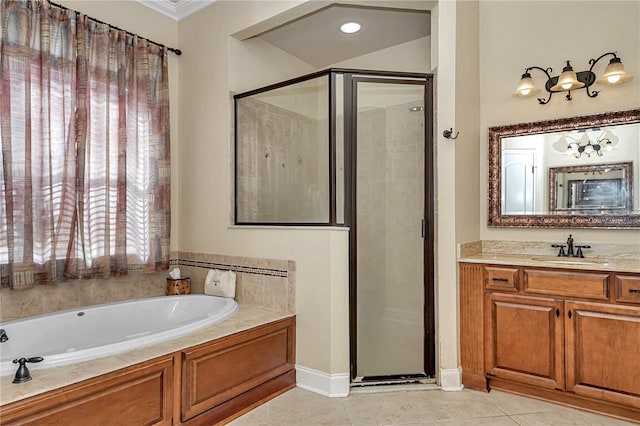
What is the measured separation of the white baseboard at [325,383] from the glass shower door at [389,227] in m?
0.20

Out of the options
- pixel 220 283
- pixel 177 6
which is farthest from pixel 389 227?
pixel 177 6

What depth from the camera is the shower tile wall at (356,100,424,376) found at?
2.71m

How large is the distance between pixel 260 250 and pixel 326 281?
0.63 meters

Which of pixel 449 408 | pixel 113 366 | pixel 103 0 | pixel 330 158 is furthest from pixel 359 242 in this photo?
pixel 103 0

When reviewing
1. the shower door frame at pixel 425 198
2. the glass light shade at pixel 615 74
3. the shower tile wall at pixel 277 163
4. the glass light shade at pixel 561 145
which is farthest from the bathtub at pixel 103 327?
the glass light shade at pixel 615 74

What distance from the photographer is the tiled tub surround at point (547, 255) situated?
90.4 inches

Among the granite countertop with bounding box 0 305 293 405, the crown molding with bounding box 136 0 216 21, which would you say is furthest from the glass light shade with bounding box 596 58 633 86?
the crown molding with bounding box 136 0 216 21

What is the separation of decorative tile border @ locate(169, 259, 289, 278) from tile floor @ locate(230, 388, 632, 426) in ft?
2.59

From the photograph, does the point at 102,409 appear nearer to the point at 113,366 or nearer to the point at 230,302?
the point at 113,366

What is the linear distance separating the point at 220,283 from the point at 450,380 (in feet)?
5.85

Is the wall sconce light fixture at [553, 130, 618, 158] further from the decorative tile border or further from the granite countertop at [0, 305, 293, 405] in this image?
the granite countertop at [0, 305, 293, 405]

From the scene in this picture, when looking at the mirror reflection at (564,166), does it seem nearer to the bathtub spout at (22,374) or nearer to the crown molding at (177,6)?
the crown molding at (177,6)

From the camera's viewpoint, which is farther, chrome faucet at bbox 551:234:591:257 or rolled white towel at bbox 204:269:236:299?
rolled white towel at bbox 204:269:236:299

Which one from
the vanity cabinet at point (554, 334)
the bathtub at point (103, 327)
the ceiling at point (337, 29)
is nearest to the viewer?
the bathtub at point (103, 327)
